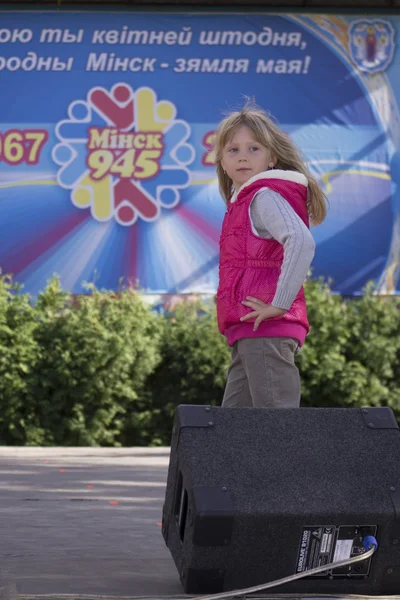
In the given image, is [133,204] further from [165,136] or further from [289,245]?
[289,245]

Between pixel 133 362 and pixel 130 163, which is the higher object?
pixel 130 163

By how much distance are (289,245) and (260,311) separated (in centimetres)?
22

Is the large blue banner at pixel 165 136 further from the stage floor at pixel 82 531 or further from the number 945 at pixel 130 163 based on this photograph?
the stage floor at pixel 82 531

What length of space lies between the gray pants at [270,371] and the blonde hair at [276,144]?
488mm

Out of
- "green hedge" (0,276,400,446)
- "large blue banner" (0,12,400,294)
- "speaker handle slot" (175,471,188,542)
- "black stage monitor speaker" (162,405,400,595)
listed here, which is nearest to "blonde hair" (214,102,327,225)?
"black stage monitor speaker" (162,405,400,595)

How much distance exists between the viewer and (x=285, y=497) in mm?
2762

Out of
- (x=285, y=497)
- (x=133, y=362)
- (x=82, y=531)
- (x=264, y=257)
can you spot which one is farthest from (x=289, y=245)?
(x=133, y=362)

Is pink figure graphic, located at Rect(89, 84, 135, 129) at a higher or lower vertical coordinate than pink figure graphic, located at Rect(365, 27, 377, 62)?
lower

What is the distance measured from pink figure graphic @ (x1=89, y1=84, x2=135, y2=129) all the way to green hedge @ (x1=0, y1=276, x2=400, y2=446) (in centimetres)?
184

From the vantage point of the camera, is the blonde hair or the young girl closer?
the young girl

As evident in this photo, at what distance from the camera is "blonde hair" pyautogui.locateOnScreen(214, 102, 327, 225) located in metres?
3.55

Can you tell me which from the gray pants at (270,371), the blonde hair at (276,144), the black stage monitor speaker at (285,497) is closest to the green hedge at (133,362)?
the blonde hair at (276,144)

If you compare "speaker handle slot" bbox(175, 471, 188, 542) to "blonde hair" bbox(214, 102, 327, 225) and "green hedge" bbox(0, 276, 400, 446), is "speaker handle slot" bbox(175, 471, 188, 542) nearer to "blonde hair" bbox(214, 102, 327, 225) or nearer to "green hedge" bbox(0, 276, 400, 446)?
"blonde hair" bbox(214, 102, 327, 225)

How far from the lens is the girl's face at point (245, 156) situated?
356 centimetres
